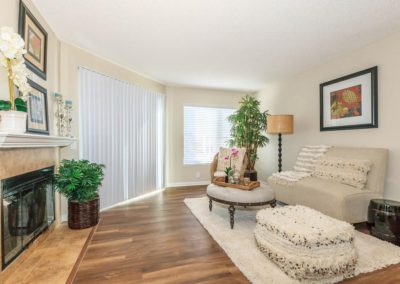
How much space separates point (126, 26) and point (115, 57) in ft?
3.60

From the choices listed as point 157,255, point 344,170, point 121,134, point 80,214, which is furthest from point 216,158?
point 80,214

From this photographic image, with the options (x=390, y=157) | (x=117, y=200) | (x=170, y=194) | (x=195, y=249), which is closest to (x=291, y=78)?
(x=390, y=157)

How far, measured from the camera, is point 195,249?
228cm

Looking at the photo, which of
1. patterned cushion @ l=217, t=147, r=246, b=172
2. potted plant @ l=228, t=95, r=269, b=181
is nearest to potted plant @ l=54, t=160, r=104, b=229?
patterned cushion @ l=217, t=147, r=246, b=172

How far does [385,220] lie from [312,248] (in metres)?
1.33

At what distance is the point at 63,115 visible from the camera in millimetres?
2850

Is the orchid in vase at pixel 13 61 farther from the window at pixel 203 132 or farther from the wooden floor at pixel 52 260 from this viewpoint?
the window at pixel 203 132

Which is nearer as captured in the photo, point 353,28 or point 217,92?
point 353,28

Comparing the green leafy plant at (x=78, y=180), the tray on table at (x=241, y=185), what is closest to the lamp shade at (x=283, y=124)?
the tray on table at (x=241, y=185)

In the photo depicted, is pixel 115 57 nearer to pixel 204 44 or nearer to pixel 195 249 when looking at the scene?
pixel 204 44

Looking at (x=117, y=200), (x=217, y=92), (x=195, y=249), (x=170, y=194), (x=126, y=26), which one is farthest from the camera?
(x=217, y=92)

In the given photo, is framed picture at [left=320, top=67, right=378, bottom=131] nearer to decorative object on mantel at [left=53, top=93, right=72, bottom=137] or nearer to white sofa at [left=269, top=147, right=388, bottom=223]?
white sofa at [left=269, top=147, right=388, bottom=223]

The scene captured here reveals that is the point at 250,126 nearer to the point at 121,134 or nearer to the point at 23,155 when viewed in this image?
the point at 121,134

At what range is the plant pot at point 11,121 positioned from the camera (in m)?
1.59
